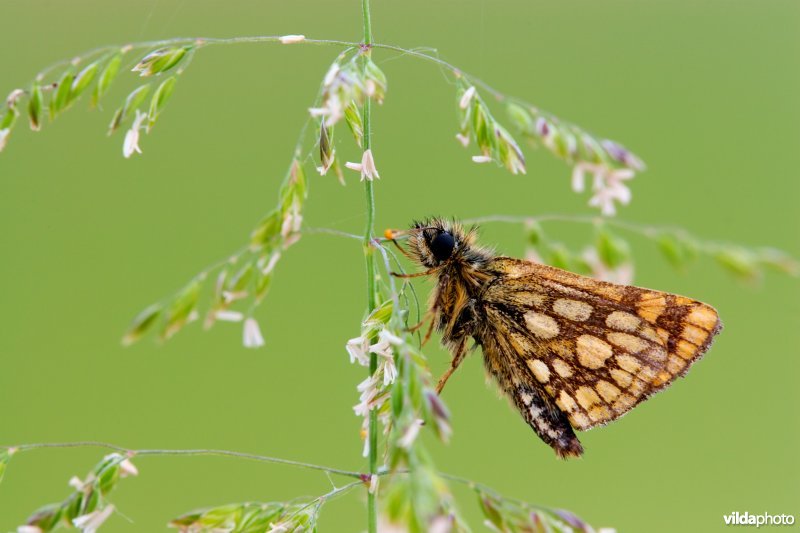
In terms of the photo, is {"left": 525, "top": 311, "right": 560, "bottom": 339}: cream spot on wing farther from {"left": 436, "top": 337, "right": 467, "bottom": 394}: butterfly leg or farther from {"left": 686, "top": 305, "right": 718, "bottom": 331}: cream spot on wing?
{"left": 686, "top": 305, "right": 718, "bottom": 331}: cream spot on wing

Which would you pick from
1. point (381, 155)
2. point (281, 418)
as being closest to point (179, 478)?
point (281, 418)

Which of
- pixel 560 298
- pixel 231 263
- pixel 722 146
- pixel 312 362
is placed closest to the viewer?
pixel 231 263

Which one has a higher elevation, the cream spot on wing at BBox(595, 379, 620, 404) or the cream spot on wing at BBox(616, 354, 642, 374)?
the cream spot on wing at BBox(616, 354, 642, 374)

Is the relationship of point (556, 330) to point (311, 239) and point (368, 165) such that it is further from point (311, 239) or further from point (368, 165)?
point (311, 239)

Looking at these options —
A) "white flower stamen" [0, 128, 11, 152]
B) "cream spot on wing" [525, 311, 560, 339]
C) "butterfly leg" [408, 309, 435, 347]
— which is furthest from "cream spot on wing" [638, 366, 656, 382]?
"white flower stamen" [0, 128, 11, 152]

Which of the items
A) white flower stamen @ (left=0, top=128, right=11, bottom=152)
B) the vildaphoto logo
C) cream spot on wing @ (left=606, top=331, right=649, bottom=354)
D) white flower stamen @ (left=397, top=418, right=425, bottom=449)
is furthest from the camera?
the vildaphoto logo

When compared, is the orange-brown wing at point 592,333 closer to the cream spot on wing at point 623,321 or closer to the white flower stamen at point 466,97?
the cream spot on wing at point 623,321

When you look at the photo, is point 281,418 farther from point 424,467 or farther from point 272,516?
point 424,467

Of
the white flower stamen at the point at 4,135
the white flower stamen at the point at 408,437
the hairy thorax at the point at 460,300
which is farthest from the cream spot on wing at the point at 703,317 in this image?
the white flower stamen at the point at 4,135
